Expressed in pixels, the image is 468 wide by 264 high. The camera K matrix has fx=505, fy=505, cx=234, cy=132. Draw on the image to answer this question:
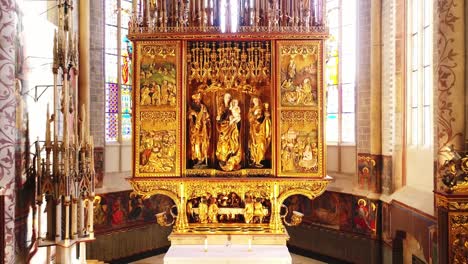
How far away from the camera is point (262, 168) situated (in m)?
8.37

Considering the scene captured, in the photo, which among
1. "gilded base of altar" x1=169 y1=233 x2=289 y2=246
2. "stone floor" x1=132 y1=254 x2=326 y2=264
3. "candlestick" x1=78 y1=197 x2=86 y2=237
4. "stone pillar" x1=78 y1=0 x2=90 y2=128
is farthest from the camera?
"stone floor" x1=132 y1=254 x2=326 y2=264

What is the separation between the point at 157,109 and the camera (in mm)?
8148

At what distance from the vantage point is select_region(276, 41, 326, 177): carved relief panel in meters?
8.15

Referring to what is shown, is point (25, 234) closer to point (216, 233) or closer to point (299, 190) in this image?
point (216, 233)

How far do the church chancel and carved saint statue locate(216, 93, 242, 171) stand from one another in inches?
0.7

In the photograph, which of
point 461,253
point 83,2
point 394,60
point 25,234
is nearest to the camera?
point 461,253

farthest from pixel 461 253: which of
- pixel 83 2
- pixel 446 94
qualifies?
pixel 83 2

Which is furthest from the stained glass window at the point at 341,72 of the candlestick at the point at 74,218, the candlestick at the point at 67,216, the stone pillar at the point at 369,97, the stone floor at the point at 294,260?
the candlestick at the point at 67,216

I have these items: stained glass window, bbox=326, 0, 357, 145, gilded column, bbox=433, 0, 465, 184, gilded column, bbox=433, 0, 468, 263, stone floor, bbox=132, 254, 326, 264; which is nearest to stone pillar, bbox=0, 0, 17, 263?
gilded column, bbox=433, 0, 468, 263

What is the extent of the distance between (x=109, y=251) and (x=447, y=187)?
25.8 ft

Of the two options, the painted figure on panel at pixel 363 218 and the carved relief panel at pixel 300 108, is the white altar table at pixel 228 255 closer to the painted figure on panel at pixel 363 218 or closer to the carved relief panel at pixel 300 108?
the carved relief panel at pixel 300 108

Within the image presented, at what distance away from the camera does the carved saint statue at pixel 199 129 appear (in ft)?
27.3

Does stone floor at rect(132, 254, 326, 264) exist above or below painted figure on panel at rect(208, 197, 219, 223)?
below

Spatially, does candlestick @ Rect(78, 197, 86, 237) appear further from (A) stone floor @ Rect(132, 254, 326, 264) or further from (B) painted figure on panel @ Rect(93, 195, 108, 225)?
(A) stone floor @ Rect(132, 254, 326, 264)
